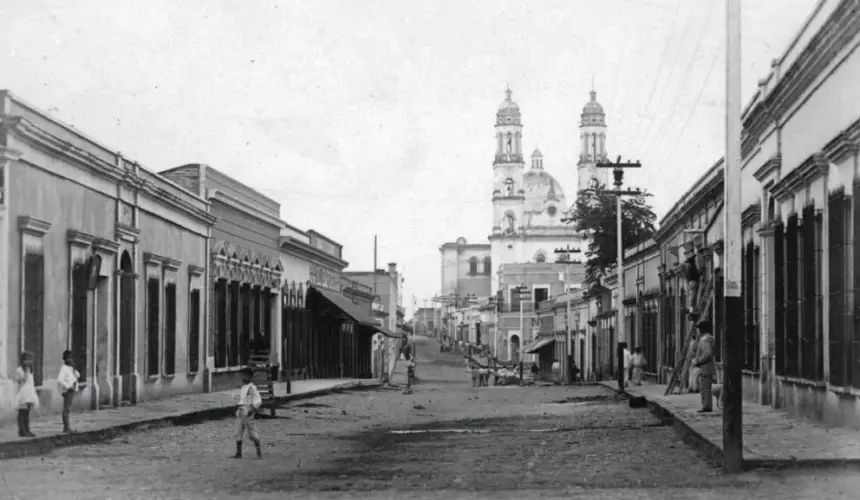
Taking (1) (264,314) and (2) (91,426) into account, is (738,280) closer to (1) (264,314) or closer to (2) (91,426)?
(2) (91,426)

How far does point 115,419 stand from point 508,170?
13244cm

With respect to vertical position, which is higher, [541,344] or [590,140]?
[590,140]

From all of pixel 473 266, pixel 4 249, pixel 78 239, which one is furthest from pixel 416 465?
pixel 473 266

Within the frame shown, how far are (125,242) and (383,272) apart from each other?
63864mm

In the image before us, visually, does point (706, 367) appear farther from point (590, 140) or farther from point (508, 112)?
point (508, 112)

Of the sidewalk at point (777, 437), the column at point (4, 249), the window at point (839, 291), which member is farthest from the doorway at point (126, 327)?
the window at point (839, 291)

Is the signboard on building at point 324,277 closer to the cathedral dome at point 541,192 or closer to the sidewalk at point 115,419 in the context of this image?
the sidewalk at point 115,419

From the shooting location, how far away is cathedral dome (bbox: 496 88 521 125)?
504 ft

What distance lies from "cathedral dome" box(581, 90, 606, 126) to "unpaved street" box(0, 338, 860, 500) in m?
123

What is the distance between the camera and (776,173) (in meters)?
23.0

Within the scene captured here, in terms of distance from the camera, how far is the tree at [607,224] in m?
63.4

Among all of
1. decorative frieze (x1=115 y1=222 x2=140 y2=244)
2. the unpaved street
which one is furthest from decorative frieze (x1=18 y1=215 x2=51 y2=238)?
decorative frieze (x1=115 y1=222 x2=140 y2=244)

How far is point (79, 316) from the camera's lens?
24578 mm

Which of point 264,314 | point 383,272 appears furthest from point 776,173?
point 383,272
